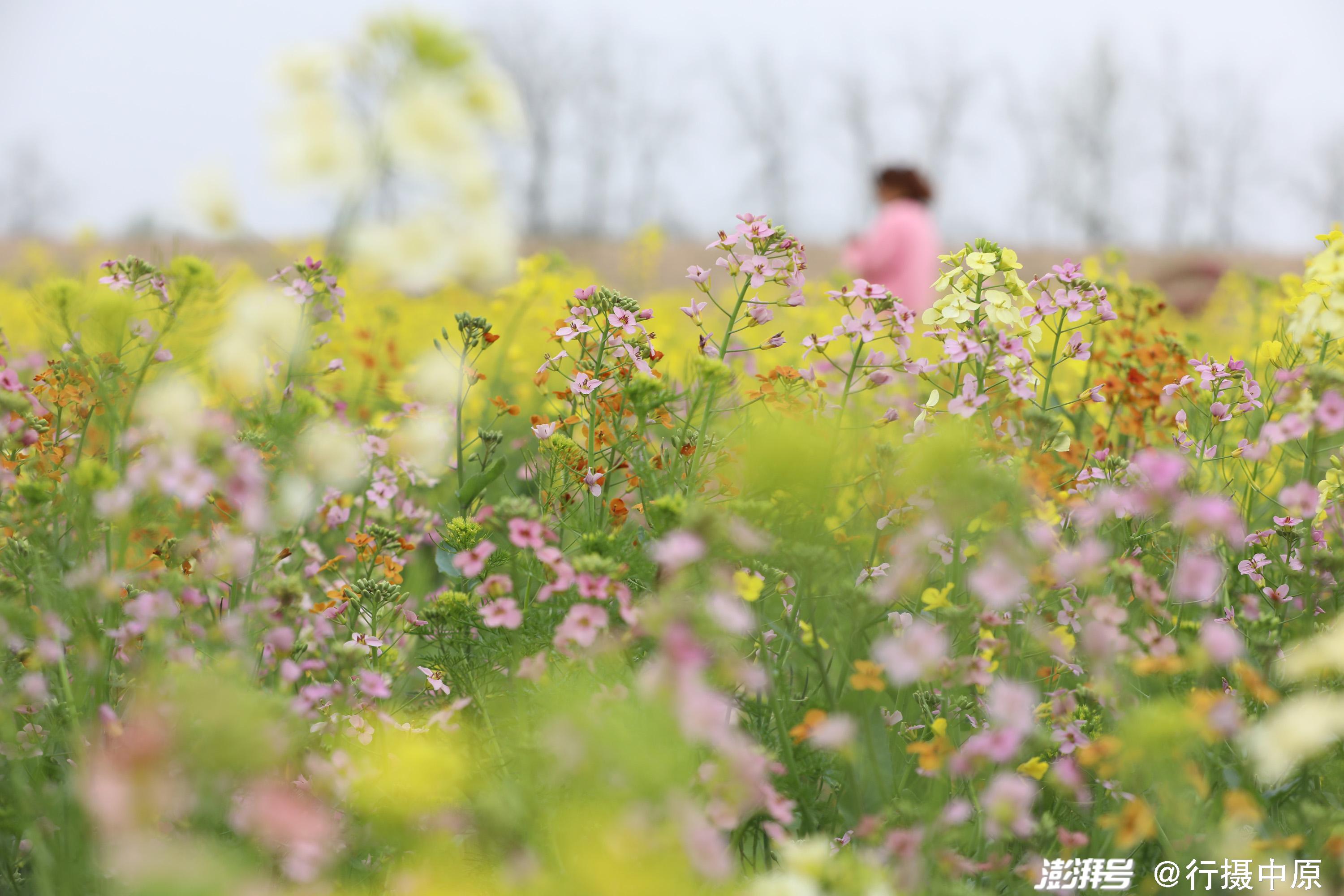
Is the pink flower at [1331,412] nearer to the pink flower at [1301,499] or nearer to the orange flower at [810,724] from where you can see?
the pink flower at [1301,499]

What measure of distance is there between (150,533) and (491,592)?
2.51ft

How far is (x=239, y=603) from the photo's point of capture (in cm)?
170

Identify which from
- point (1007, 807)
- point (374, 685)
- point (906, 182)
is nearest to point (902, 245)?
point (906, 182)

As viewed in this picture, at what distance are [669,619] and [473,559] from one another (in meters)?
0.62

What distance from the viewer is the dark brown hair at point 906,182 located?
7.25 metres

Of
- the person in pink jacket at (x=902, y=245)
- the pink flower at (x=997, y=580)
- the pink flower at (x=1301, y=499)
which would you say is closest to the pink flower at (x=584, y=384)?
the pink flower at (x=997, y=580)

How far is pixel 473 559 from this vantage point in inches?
60.1

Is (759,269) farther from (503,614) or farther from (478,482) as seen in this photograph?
(503,614)

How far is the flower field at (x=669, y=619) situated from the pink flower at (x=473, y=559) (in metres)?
0.01

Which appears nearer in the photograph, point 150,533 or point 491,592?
point 491,592

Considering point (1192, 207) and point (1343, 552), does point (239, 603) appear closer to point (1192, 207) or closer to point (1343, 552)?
point (1343, 552)

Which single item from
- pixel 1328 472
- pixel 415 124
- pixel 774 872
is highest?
pixel 415 124

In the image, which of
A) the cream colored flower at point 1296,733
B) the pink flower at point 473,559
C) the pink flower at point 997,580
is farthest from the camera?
the pink flower at point 473,559

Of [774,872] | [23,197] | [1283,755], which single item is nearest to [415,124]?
[774,872]
